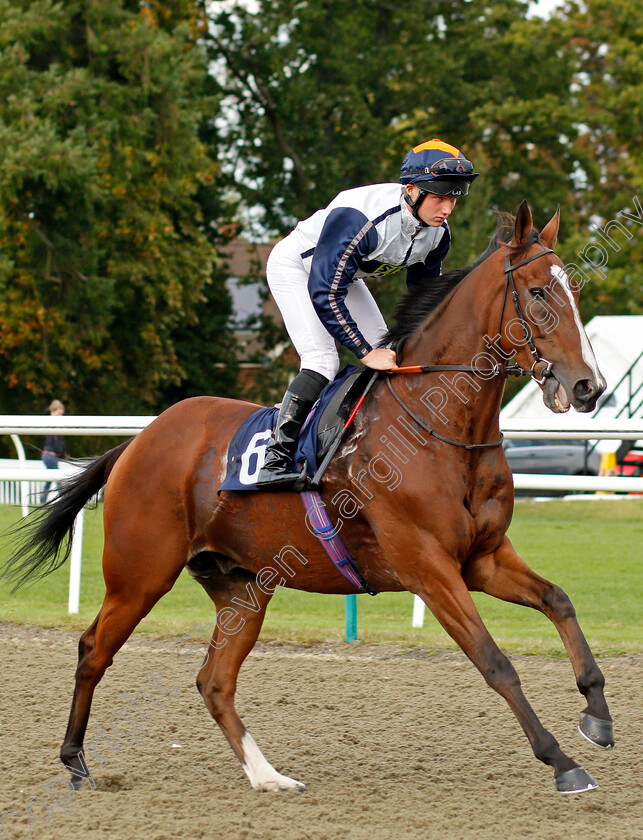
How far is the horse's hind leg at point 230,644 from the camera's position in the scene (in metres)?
4.11

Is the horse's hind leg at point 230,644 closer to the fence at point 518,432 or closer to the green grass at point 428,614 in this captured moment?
the green grass at point 428,614

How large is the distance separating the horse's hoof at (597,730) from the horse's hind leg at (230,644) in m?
1.24

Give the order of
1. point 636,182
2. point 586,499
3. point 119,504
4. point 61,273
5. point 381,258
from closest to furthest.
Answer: point 381,258, point 119,504, point 586,499, point 61,273, point 636,182

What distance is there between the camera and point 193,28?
24828 millimetres

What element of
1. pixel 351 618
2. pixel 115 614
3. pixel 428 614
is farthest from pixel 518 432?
pixel 115 614

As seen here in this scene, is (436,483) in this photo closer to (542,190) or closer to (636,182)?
(636,182)

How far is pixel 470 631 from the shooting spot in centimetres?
346

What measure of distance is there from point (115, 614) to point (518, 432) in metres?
2.77

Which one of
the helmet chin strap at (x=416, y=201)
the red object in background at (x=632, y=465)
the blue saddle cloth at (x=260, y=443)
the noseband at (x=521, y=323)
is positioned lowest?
the red object in background at (x=632, y=465)

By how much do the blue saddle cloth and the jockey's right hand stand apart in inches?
6.8

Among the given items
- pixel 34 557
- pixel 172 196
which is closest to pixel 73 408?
pixel 172 196

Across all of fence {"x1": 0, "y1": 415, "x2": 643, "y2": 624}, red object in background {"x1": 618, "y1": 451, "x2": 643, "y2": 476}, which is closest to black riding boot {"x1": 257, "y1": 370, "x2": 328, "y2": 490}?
fence {"x1": 0, "y1": 415, "x2": 643, "y2": 624}

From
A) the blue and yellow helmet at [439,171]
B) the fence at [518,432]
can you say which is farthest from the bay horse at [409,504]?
the fence at [518,432]

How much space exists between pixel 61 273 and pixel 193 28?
841 centimetres
